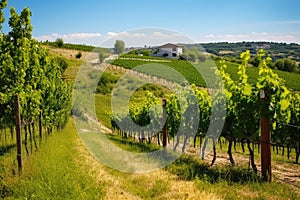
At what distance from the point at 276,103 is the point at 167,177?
2.57 metres

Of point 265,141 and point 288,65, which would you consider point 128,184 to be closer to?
point 265,141

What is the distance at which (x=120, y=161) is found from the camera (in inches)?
330

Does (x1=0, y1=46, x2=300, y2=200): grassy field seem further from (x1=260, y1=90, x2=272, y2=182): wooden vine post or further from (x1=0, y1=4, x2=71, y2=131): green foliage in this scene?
(x1=0, y1=4, x2=71, y2=131): green foliage

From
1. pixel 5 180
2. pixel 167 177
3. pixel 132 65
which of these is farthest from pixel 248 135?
pixel 132 65

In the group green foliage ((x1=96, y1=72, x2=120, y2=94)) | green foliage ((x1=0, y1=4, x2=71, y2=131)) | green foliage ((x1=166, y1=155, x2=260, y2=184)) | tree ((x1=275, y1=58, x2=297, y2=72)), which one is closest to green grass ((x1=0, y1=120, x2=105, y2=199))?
green foliage ((x1=166, y1=155, x2=260, y2=184))

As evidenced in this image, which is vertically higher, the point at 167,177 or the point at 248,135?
the point at 248,135

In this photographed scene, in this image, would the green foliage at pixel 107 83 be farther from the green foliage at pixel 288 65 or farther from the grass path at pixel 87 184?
the grass path at pixel 87 184

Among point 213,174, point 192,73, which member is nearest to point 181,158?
point 213,174

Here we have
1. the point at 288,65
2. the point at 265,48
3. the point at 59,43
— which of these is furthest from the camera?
the point at 59,43

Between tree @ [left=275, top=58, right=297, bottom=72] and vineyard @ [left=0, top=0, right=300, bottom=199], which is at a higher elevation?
tree @ [left=275, top=58, right=297, bottom=72]

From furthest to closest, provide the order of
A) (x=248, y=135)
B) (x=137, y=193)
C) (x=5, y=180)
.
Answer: (x=248, y=135)
(x=5, y=180)
(x=137, y=193)

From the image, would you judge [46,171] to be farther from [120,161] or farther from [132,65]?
[132,65]

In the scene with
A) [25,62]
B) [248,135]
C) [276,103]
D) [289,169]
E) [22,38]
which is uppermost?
[22,38]

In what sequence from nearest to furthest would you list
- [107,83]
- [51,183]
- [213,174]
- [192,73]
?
[51,183], [213,174], [107,83], [192,73]
